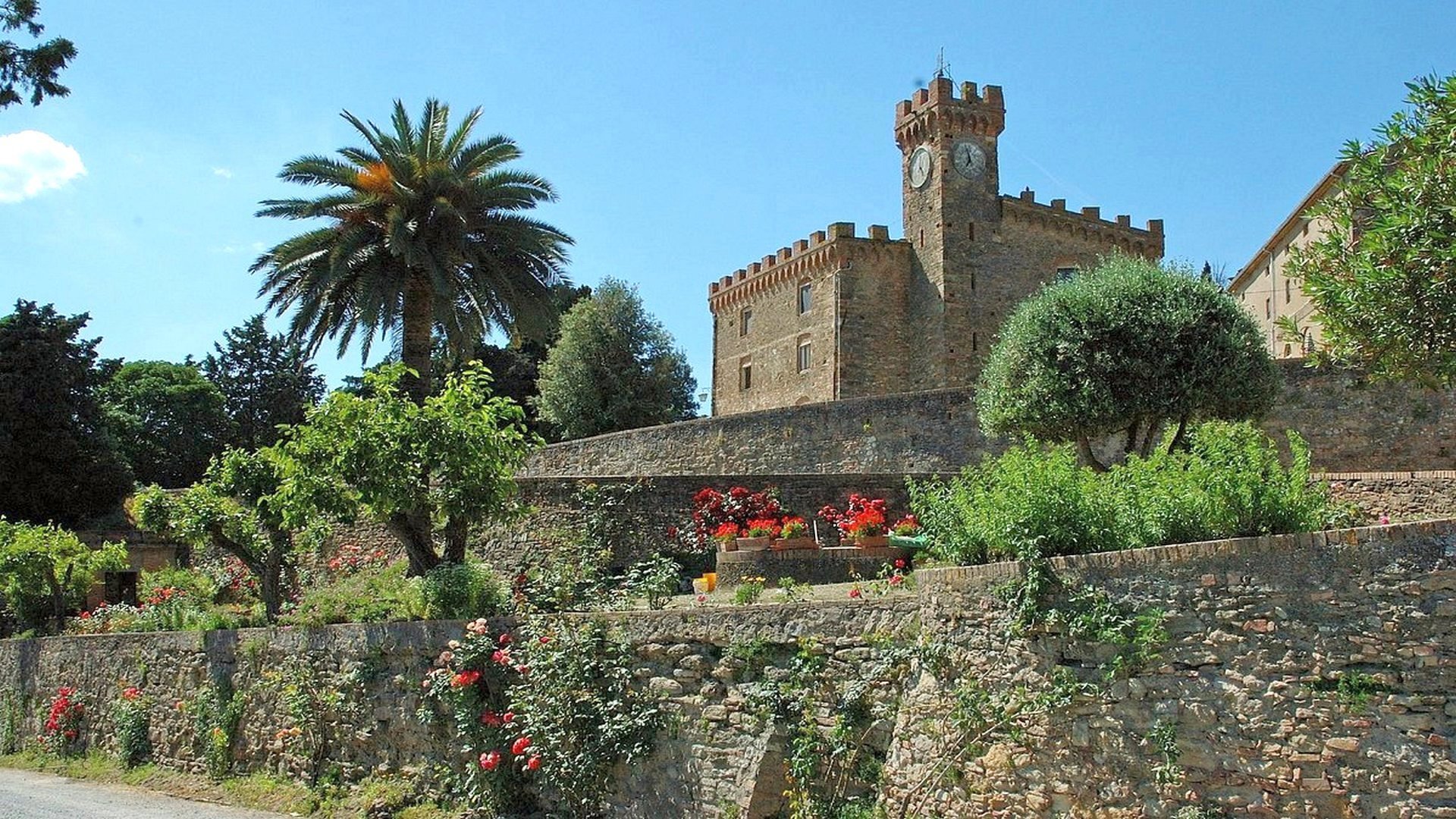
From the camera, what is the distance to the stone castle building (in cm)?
4162

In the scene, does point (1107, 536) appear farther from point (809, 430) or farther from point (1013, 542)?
point (809, 430)

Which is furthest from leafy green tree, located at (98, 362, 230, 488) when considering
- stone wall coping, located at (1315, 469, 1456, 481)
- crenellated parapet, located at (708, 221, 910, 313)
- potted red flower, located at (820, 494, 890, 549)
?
stone wall coping, located at (1315, 469, 1456, 481)

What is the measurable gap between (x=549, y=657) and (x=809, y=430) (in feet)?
51.7

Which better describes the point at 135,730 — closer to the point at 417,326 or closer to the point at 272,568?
the point at 272,568

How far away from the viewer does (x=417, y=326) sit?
2528 cm

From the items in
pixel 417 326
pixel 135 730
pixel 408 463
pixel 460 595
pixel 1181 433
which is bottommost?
pixel 135 730

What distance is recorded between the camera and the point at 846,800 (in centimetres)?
1051

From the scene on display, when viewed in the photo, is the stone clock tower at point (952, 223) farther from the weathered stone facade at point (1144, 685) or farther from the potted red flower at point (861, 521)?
the weathered stone facade at point (1144, 685)

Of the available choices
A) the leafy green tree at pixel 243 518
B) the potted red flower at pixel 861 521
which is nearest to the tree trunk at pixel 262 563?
the leafy green tree at pixel 243 518

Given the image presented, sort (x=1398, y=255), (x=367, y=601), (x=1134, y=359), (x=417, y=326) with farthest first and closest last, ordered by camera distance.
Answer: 1. (x=417, y=326)
2. (x=1134, y=359)
3. (x=367, y=601)
4. (x=1398, y=255)

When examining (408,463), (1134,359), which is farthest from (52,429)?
(1134,359)

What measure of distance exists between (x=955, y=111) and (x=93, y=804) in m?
32.9

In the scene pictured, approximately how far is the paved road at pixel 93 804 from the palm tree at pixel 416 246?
9228mm

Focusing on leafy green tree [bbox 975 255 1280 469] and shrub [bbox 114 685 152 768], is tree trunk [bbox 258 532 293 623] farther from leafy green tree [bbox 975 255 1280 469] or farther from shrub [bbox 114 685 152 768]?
leafy green tree [bbox 975 255 1280 469]
